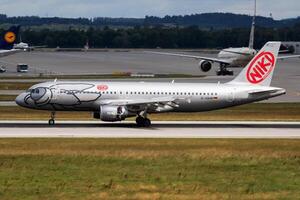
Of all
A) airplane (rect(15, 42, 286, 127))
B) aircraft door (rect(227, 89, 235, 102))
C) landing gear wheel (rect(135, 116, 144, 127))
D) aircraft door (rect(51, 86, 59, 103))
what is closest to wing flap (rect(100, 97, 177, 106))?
airplane (rect(15, 42, 286, 127))

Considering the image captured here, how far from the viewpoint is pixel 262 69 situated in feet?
194

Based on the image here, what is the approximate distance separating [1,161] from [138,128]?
1845cm

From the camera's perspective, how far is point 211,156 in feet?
129

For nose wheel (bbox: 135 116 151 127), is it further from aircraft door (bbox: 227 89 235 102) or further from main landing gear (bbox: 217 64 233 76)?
main landing gear (bbox: 217 64 233 76)

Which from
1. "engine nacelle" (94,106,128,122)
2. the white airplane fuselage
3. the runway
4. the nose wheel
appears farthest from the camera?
the white airplane fuselage

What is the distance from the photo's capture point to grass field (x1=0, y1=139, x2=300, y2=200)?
29.2m

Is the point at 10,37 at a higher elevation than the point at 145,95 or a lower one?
lower

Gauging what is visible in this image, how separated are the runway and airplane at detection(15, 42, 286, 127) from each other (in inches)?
42.1

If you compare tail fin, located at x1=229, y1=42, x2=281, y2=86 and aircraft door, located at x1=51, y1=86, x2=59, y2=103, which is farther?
tail fin, located at x1=229, y1=42, x2=281, y2=86

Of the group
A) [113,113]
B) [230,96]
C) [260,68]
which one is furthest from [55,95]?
[260,68]

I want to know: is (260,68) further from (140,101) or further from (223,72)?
(223,72)

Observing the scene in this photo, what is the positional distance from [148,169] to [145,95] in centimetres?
2244

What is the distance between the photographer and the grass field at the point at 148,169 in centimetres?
2919

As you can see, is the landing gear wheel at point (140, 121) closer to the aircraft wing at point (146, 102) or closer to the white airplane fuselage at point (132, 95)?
the white airplane fuselage at point (132, 95)
